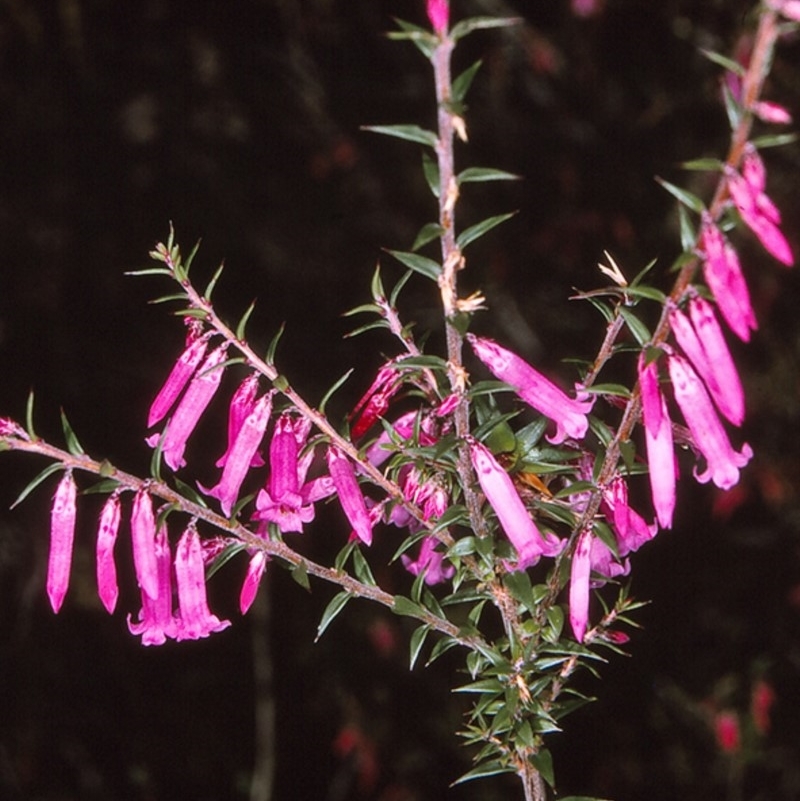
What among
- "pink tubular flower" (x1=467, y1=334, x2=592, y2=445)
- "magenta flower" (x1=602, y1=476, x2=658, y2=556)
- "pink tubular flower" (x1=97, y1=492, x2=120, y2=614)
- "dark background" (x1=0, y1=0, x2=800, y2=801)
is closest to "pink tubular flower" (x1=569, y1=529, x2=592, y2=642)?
"magenta flower" (x1=602, y1=476, x2=658, y2=556)

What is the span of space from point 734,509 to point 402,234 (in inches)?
86.9

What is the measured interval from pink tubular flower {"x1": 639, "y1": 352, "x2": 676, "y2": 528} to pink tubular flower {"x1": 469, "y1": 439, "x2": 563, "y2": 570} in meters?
0.21

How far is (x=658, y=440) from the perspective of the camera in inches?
60.3

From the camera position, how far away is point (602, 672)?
15.0 ft

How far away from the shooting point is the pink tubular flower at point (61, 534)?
5.70 feet

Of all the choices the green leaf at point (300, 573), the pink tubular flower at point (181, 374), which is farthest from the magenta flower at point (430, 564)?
the pink tubular flower at point (181, 374)

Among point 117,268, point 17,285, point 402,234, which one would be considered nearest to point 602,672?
point 402,234

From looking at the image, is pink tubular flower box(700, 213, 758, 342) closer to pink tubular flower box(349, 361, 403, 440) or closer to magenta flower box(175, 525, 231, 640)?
pink tubular flower box(349, 361, 403, 440)

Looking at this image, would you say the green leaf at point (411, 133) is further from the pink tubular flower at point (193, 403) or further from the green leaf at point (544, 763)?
the green leaf at point (544, 763)

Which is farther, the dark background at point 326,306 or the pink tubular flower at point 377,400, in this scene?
the dark background at point 326,306

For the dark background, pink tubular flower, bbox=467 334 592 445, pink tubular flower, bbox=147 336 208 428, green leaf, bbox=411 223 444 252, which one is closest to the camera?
green leaf, bbox=411 223 444 252

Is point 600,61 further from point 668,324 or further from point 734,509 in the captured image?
point 668,324

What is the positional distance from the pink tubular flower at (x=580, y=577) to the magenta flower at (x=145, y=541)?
716 millimetres

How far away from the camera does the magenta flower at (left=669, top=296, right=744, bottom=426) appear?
1.39m
